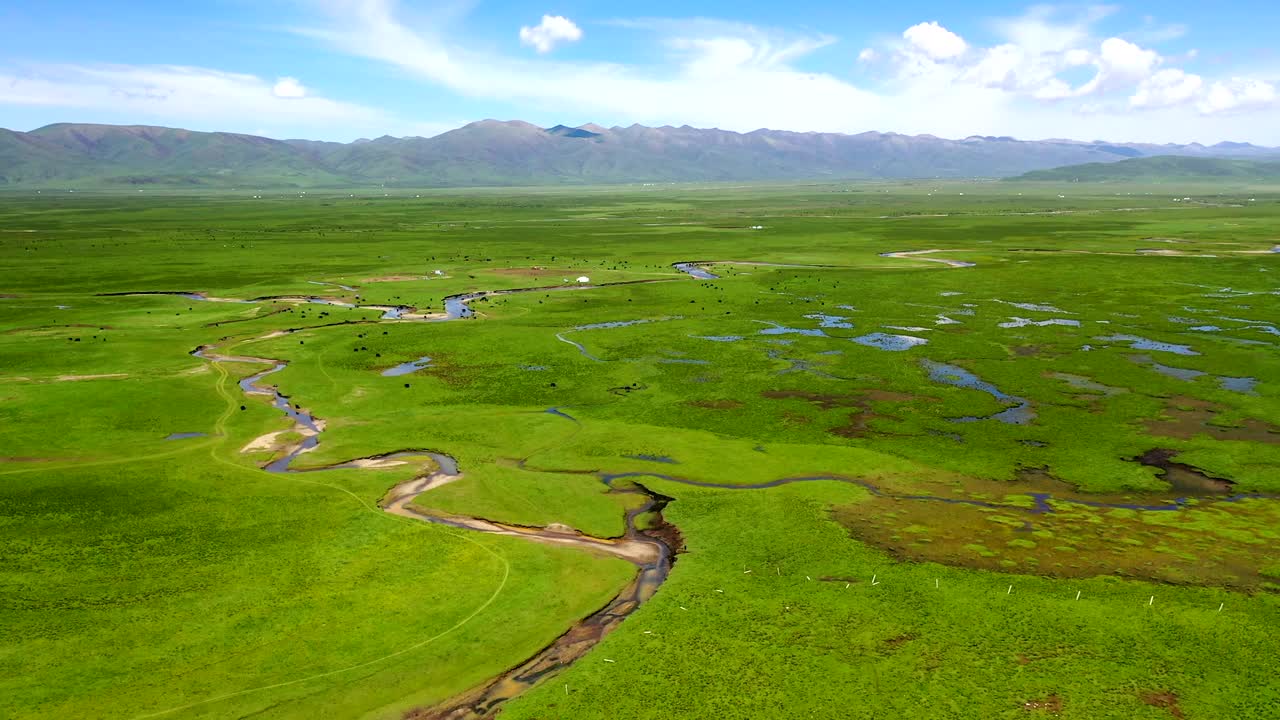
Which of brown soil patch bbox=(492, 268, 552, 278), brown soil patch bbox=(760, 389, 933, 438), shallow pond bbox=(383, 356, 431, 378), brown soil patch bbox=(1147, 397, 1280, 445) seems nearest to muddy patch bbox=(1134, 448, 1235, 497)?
brown soil patch bbox=(1147, 397, 1280, 445)

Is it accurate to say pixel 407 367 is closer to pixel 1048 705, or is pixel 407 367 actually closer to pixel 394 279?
pixel 394 279

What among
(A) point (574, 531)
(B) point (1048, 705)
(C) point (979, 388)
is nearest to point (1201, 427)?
(C) point (979, 388)

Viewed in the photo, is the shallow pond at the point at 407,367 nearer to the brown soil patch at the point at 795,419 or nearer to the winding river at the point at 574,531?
the winding river at the point at 574,531

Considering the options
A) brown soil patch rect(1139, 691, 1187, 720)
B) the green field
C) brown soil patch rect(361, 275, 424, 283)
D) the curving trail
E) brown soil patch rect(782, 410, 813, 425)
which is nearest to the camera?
brown soil patch rect(1139, 691, 1187, 720)

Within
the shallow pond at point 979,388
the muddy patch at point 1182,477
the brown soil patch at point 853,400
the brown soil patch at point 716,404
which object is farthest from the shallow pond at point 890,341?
the muddy patch at point 1182,477

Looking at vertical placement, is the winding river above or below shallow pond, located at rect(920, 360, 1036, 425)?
below

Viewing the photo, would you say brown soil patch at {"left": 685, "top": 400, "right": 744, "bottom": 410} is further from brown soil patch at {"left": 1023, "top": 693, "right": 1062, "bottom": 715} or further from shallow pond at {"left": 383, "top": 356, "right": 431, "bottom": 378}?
brown soil patch at {"left": 1023, "top": 693, "right": 1062, "bottom": 715}

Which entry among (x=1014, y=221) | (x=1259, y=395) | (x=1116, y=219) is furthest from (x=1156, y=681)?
(x=1116, y=219)
